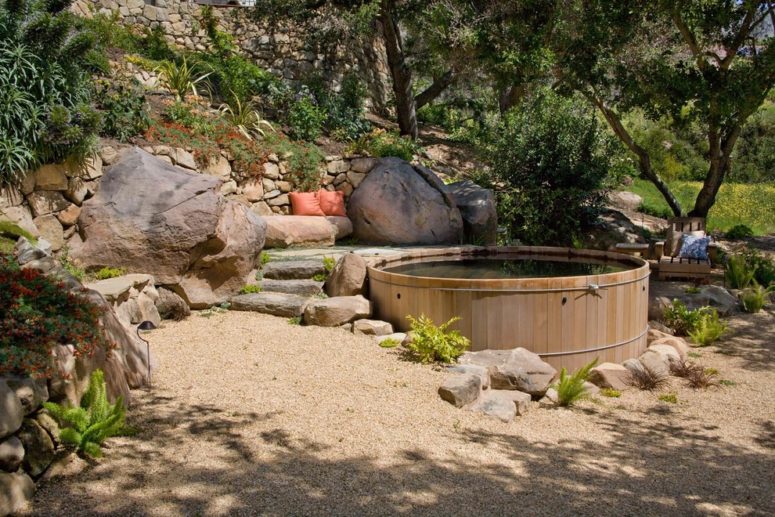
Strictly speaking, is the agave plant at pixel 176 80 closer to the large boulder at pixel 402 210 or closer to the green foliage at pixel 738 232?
the large boulder at pixel 402 210

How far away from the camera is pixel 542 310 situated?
6355 millimetres

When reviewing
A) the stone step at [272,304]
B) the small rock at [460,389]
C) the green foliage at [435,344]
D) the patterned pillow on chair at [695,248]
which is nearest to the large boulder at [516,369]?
Answer: the green foliage at [435,344]

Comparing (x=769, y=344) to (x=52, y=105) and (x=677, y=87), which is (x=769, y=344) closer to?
(x=677, y=87)

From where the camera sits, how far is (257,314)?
24.4ft

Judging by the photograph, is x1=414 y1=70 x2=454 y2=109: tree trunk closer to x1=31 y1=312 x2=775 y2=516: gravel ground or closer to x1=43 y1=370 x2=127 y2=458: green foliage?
x1=31 y1=312 x2=775 y2=516: gravel ground

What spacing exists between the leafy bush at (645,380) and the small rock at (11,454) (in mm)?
5216

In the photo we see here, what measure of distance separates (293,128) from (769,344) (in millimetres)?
8323

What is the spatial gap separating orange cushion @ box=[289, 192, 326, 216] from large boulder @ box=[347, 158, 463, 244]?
59 cm

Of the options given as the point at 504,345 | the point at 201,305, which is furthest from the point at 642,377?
the point at 201,305

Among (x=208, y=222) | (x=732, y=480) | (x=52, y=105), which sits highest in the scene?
(x=52, y=105)

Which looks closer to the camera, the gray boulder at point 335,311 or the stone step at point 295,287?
the gray boulder at point 335,311

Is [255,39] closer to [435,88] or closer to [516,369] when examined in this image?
[435,88]

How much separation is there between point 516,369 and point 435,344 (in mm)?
753

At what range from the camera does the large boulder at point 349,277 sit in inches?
298
